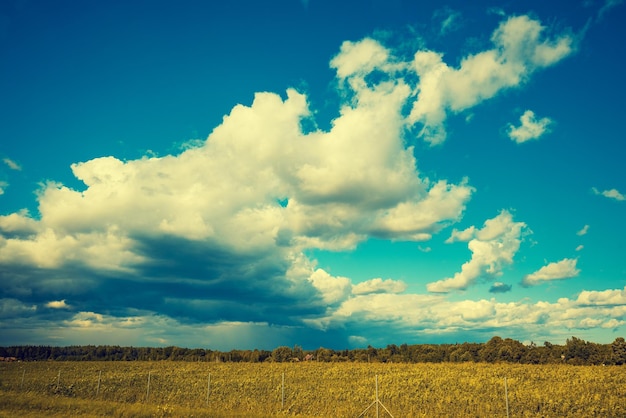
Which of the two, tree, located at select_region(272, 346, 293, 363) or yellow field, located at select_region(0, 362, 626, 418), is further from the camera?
tree, located at select_region(272, 346, 293, 363)

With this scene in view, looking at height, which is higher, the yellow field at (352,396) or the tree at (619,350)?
the tree at (619,350)

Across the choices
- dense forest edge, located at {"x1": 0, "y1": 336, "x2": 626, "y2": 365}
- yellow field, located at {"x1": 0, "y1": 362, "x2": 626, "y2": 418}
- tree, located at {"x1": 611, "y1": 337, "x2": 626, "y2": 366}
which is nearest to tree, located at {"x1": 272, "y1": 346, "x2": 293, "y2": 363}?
dense forest edge, located at {"x1": 0, "y1": 336, "x2": 626, "y2": 365}

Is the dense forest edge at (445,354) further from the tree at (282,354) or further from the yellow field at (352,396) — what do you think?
the yellow field at (352,396)

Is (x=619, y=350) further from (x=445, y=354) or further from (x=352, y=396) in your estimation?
(x=352, y=396)

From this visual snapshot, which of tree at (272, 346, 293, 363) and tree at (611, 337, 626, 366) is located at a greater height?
tree at (611, 337, 626, 366)

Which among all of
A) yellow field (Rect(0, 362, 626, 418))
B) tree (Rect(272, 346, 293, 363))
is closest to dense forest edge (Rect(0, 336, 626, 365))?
tree (Rect(272, 346, 293, 363))

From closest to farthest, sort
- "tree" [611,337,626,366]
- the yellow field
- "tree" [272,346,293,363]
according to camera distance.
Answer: the yellow field → "tree" [611,337,626,366] → "tree" [272,346,293,363]

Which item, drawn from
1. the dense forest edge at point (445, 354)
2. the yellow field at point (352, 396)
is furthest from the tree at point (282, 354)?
the yellow field at point (352, 396)

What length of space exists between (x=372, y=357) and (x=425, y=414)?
80609mm

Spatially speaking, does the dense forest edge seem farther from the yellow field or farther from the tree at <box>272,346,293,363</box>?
the yellow field

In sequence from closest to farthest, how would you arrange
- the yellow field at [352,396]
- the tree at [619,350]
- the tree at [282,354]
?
the yellow field at [352,396] → the tree at [619,350] → the tree at [282,354]

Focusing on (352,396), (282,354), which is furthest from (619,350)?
(282,354)

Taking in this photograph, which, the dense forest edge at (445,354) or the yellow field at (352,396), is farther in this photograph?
the dense forest edge at (445,354)

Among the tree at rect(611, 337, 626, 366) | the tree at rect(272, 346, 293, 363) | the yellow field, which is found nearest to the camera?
the yellow field
